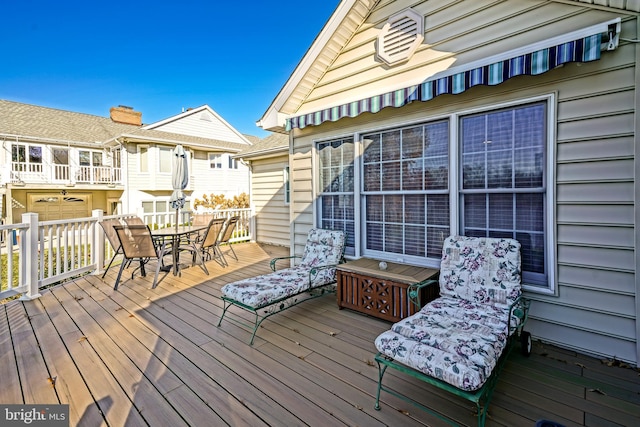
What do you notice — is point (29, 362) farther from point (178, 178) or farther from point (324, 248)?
point (178, 178)

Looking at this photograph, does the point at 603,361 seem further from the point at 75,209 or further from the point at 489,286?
the point at 75,209

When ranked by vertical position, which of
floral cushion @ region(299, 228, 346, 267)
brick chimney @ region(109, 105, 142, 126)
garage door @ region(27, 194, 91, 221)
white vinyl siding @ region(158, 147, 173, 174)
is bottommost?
floral cushion @ region(299, 228, 346, 267)

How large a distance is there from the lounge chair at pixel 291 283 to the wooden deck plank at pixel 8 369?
5.47 ft

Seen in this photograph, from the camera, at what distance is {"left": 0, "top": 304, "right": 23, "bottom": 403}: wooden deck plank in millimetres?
2234

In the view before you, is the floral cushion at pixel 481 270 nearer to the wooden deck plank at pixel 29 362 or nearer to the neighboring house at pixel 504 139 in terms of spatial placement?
the neighboring house at pixel 504 139

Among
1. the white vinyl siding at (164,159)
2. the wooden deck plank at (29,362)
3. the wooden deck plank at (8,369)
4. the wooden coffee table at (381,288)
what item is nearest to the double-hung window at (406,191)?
the wooden coffee table at (381,288)

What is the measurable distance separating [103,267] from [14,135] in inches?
497

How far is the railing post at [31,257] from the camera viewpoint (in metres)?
4.32

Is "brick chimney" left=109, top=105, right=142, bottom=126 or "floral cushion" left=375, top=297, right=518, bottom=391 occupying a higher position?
"brick chimney" left=109, top=105, right=142, bottom=126

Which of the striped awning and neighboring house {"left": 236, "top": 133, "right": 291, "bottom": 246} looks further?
neighboring house {"left": 236, "top": 133, "right": 291, "bottom": 246}

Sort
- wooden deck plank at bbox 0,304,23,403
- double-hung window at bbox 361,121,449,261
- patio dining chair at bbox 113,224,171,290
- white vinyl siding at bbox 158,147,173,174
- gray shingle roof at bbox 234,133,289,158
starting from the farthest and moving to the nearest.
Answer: white vinyl siding at bbox 158,147,173,174
gray shingle roof at bbox 234,133,289,158
patio dining chair at bbox 113,224,171,290
double-hung window at bbox 361,121,449,261
wooden deck plank at bbox 0,304,23,403

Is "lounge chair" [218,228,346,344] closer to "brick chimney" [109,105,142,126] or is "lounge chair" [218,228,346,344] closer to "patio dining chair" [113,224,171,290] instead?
"patio dining chair" [113,224,171,290]

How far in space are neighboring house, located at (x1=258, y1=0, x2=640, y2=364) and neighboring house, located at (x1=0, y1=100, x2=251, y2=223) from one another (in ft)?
39.4

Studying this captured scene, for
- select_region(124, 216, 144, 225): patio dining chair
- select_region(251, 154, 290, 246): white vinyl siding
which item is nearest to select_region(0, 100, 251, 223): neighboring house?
select_region(251, 154, 290, 246): white vinyl siding
